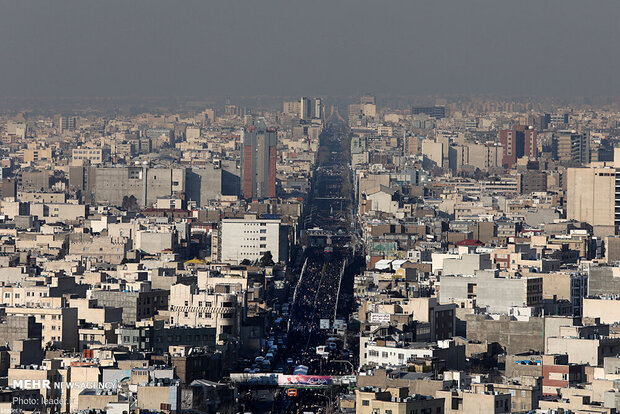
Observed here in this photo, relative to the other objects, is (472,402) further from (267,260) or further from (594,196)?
(594,196)

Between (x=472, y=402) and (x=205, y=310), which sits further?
(x=205, y=310)

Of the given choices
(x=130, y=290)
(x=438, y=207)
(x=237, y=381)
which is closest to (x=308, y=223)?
(x=438, y=207)

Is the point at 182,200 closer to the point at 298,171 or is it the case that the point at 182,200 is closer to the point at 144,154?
the point at 298,171

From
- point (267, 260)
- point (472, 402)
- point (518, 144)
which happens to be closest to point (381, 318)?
point (472, 402)

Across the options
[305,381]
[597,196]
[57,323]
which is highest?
[597,196]

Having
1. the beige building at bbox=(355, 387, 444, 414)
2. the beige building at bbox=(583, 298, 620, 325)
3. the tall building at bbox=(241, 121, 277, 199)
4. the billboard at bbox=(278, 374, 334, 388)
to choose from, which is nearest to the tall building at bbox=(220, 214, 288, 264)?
the beige building at bbox=(583, 298, 620, 325)

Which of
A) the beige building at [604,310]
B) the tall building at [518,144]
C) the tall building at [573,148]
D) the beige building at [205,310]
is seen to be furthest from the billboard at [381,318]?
the tall building at [518,144]

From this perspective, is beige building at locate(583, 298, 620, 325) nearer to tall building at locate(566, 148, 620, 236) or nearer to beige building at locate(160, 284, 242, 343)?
beige building at locate(160, 284, 242, 343)
